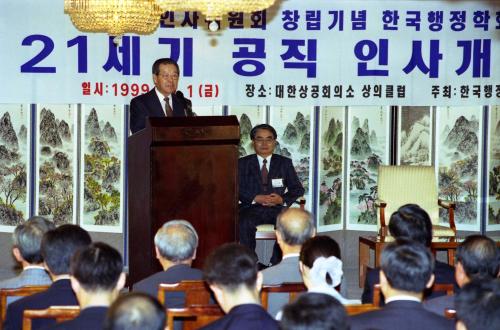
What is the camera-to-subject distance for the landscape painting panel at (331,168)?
968 cm

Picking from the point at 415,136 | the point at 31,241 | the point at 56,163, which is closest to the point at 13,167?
the point at 56,163

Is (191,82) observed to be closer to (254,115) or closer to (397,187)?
(254,115)

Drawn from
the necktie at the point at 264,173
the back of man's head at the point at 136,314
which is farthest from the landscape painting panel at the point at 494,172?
the back of man's head at the point at 136,314

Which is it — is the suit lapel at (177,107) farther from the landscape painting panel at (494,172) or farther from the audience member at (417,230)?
the landscape painting panel at (494,172)

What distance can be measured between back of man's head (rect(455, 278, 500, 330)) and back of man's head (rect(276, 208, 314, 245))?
5.93 ft

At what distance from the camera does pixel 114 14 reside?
755 cm

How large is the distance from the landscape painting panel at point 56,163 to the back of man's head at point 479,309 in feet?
22.2

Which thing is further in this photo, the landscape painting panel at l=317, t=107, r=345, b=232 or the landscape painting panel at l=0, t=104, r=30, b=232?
the landscape painting panel at l=317, t=107, r=345, b=232

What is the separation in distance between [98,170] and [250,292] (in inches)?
244

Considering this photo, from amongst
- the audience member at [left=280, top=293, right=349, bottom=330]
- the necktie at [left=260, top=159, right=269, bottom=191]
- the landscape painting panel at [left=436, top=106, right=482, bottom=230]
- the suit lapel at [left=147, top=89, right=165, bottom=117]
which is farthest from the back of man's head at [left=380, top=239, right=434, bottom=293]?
the landscape painting panel at [left=436, top=106, right=482, bottom=230]

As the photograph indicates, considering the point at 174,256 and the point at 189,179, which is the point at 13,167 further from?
the point at 174,256

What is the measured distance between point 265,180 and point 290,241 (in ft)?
12.5

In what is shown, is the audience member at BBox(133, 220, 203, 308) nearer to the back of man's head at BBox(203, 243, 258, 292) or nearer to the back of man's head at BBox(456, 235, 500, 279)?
the back of man's head at BBox(203, 243, 258, 292)

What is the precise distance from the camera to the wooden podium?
629cm
